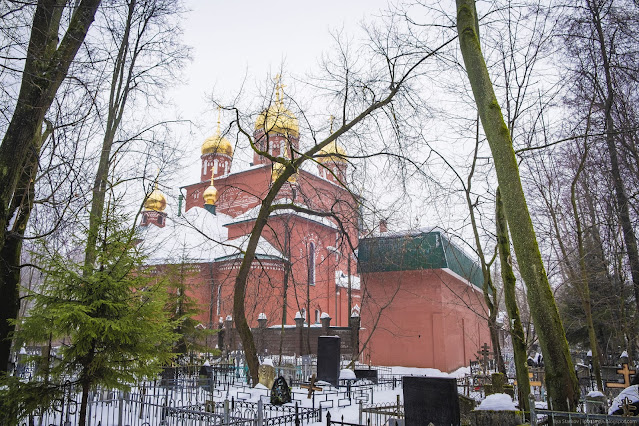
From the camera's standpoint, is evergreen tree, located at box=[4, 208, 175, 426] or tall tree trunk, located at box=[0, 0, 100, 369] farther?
evergreen tree, located at box=[4, 208, 175, 426]

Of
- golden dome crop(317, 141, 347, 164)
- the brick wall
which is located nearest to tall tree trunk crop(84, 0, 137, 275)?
golden dome crop(317, 141, 347, 164)

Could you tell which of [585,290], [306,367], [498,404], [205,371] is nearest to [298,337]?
[306,367]

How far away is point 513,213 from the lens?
253 inches

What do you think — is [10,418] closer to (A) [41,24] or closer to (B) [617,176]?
(A) [41,24]

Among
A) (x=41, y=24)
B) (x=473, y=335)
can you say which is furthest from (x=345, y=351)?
(x=41, y=24)

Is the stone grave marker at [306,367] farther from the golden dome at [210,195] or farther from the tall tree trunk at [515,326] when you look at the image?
the golden dome at [210,195]

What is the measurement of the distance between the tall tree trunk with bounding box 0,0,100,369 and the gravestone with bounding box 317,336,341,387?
450 inches

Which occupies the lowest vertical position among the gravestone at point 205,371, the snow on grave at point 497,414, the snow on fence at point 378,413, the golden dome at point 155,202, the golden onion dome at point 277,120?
the snow on fence at point 378,413

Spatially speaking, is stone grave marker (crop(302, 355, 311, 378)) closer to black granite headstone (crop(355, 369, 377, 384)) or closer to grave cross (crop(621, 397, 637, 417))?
black granite headstone (crop(355, 369, 377, 384))

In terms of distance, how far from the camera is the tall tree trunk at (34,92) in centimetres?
593

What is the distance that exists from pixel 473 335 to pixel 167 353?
26.5m

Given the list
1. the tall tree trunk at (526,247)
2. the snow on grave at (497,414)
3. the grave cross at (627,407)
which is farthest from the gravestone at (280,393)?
the tall tree trunk at (526,247)

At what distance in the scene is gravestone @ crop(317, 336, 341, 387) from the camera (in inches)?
647

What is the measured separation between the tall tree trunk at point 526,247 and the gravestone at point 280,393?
7498 millimetres
